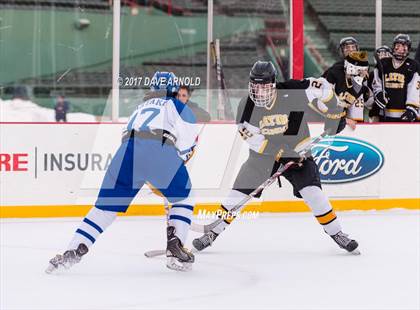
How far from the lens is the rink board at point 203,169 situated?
5508 mm

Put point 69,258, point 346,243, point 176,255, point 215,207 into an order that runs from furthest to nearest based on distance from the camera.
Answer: point 215,207
point 346,243
point 176,255
point 69,258

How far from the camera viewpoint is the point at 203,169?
5.78 metres

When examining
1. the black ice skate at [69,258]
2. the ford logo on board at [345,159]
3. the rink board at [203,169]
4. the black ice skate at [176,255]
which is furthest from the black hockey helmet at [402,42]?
the black ice skate at [69,258]

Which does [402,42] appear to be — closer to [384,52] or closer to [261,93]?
[384,52]

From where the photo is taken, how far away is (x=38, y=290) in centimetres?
362

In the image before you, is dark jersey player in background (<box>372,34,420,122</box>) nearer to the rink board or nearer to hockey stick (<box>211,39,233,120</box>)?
the rink board

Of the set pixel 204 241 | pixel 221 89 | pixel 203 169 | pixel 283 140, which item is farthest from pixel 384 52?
pixel 204 241

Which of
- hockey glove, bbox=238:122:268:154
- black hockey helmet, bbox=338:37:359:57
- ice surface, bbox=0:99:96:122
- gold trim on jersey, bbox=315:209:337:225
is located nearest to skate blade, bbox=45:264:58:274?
hockey glove, bbox=238:122:268:154

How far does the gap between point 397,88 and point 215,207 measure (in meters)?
1.46

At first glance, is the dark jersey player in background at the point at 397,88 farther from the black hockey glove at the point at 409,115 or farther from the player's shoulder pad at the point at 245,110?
the player's shoulder pad at the point at 245,110

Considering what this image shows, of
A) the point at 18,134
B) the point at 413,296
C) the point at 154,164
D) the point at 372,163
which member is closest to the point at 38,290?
the point at 154,164

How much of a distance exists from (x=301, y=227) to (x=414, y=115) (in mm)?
1308

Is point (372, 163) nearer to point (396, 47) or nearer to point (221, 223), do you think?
point (396, 47)

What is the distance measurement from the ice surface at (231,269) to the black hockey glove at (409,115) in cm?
78
